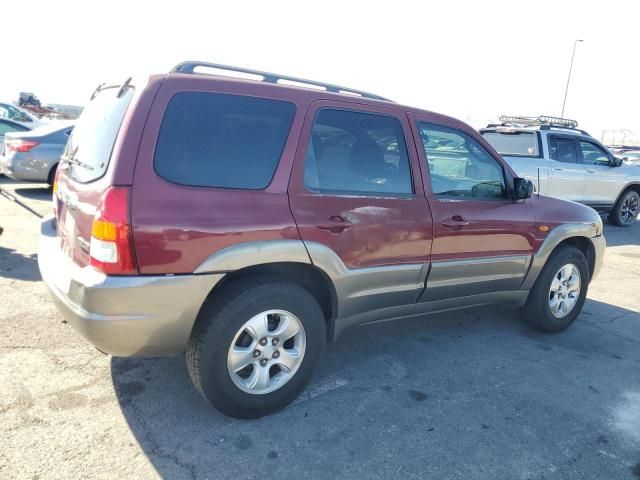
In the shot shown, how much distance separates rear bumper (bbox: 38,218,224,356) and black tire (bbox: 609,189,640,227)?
10.5 meters

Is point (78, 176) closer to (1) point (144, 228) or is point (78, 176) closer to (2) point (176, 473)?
(1) point (144, 228)

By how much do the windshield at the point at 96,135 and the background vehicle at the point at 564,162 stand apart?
7104 millimetres

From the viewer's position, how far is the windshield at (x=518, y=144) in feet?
28.9

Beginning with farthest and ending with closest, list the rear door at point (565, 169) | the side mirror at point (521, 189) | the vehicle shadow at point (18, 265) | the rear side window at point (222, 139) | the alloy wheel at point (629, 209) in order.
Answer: the alloy wheel at point (629, 209)
the rear door at point (565, 169)
the vehicle shadow at point (18, 265)
the side mirror at point (521, 189)
the rear side window at point (222, 139)

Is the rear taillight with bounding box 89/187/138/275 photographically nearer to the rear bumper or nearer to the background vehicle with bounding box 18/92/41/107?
the rear bumper

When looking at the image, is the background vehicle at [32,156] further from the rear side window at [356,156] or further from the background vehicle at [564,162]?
the background vehicle at [564,162]

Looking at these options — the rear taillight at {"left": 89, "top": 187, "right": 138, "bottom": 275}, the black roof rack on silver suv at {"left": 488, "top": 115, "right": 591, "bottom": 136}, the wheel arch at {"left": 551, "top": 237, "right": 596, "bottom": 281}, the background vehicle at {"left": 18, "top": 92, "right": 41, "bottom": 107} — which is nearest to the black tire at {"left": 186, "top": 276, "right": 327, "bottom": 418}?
the rear taillight at {"left": 89, "top": 187, "right": 138, "bottom": 275}

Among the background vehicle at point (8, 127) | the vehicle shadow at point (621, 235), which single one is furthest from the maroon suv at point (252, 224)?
the background vehicle at point (8, 127)

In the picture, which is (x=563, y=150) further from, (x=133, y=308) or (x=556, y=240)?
→ (x=133, y=308)

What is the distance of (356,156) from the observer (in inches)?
Result: 124

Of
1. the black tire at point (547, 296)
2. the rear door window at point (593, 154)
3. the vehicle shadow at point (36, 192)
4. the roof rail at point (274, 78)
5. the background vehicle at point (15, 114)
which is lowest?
the vehicle shadow at point (36, 192)

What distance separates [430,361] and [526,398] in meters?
0.71

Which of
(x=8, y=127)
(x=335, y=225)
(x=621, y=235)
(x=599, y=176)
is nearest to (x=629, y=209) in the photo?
(x=621, y=235)

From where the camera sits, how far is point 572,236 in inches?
171
